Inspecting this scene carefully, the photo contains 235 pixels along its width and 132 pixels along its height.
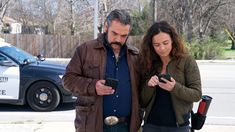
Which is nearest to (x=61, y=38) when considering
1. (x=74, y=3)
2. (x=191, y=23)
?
(x=74, y=3)

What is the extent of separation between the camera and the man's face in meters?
2.90

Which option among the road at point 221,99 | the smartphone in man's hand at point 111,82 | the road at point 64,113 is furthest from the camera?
the road at point 221,99

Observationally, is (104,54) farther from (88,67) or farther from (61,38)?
(61,38)

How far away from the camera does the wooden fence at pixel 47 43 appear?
1133 inches

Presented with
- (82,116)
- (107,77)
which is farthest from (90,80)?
(82,116)

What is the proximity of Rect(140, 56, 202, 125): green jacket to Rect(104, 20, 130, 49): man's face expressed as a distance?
38 centimetres

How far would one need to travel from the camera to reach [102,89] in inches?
111

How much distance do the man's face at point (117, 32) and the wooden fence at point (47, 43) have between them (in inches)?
1020

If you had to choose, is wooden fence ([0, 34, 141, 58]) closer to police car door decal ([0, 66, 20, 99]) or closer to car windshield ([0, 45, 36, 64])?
car windshield ([0, 45, 36, 64])

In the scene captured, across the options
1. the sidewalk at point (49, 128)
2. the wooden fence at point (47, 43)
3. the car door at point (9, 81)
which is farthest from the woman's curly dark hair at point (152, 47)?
the wooden fence at point (47, 43)

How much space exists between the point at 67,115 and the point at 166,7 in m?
29.2

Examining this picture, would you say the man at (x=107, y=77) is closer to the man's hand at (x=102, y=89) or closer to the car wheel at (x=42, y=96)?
the man's hand at (x=102, y=89)

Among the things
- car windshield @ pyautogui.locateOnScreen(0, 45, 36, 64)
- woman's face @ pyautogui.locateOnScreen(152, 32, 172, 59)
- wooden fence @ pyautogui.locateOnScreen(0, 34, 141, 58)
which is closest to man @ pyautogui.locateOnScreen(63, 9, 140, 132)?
woman's face @ pyautogui.locateOnScreen(152, 32, 172, 59)

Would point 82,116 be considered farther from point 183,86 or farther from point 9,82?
point 9,82
